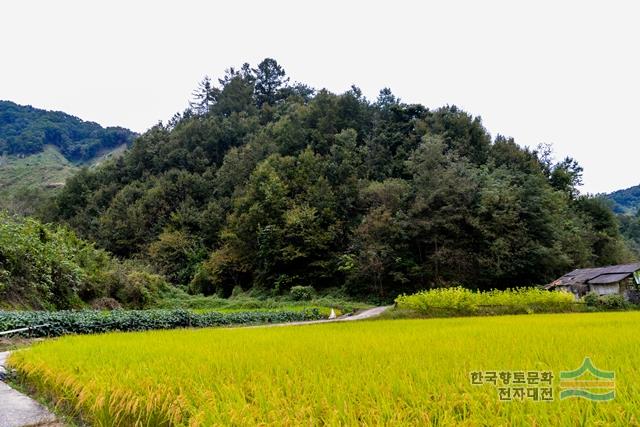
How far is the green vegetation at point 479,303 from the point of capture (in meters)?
16.6

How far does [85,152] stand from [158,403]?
280 feet

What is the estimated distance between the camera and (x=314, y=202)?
34.5 m

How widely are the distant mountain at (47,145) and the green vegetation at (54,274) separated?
39560mm

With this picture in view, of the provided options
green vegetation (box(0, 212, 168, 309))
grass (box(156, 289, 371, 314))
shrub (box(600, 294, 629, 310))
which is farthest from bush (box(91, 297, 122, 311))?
shrub (box(600, 294, 629, 310))

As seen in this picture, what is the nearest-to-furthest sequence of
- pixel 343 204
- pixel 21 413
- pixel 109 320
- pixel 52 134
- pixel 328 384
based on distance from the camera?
pixel 328 384 → pixel 21 413 → pixel 109 320 → pixel 343 204 → pixel 52 134

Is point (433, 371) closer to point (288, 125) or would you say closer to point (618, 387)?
point (618, 387)

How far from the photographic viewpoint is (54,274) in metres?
16.0

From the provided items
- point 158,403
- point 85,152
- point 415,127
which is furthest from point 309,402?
point 85,152

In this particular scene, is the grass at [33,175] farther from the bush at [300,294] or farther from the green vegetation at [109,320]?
the green vegetation at [109,320]

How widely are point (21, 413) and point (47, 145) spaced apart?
3315 inches

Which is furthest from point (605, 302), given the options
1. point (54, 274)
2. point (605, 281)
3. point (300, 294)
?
point (54, 274)

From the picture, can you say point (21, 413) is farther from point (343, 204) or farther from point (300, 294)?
point (343, 204)

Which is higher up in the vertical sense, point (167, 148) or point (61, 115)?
point (61, 115)

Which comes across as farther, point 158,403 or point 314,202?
point 314,202
